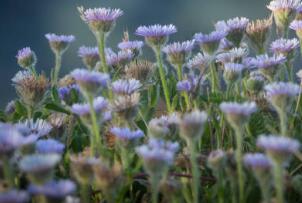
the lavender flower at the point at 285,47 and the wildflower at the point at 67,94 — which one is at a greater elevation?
the lavender flower at the point at 285,47

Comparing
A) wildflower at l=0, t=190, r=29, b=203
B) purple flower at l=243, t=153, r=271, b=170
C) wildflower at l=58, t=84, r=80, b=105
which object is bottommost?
wildflower at l=0, t=190, r=29, b=203

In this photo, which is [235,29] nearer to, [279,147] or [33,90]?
[33,90]

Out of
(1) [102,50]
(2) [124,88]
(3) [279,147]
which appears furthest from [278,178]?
(1) [102,50]

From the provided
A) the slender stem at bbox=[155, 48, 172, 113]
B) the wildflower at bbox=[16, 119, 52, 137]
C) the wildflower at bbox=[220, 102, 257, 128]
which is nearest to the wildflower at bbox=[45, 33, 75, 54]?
the slender stem at bbox=[155, 48, 172, 113]

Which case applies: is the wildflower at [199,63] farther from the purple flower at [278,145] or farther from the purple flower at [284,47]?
the purple flower at [278,145]

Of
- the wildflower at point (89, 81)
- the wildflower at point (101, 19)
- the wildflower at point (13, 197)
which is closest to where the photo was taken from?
the wildflower at point (13, 197)

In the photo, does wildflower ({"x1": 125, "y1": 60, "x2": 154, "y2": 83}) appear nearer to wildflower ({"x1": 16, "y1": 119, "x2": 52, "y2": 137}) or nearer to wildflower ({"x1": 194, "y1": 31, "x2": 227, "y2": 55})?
wildflower ({"x1": 194, "y1": 31, "x2": 227, "y2": 55})

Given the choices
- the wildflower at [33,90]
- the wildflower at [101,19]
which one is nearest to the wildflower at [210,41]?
the wildflower at [101,19]
